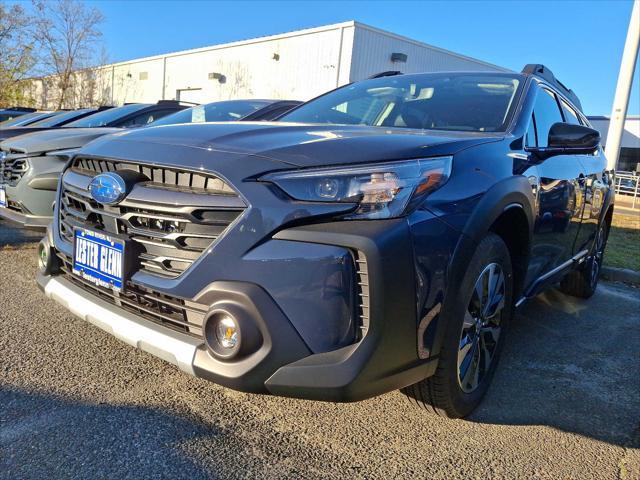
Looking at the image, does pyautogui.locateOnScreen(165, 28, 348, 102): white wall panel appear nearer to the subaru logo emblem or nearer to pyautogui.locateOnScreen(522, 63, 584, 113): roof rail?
pyautogui.locateOnScreen(522, 63, 584, 113): roof rail

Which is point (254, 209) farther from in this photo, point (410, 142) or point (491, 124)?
point (491, 124)

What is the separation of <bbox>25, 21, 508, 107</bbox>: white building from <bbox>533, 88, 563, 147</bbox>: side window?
1476 centimetres

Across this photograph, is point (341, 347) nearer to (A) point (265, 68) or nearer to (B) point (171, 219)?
(B) point (171, 219)

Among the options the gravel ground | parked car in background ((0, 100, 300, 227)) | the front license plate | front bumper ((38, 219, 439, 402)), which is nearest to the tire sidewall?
the gravel ground

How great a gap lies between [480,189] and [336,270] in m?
0.79

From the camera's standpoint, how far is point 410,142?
1986 millimetres

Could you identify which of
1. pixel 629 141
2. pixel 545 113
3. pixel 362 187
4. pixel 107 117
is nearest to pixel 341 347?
pixel 362 187

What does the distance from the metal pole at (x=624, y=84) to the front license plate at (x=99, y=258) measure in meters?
8.69

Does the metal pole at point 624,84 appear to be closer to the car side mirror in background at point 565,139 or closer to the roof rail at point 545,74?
the roof rail at point 545,74

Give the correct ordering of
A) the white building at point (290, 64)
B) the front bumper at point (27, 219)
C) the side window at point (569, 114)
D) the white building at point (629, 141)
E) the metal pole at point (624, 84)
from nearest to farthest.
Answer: the side window at point (569, 114) < the front bumper at point (27, 219) < the metal pole at point (624, 84) < the white building at point (290, 64) < the white building at point (629, 141)

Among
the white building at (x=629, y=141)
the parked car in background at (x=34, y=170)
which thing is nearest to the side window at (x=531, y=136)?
the parked car in background at (x=34, y=170)

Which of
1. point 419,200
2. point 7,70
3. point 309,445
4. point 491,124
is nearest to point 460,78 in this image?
point 491,124

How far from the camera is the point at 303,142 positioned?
1.98 metres

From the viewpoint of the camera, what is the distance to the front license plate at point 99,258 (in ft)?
6.66
